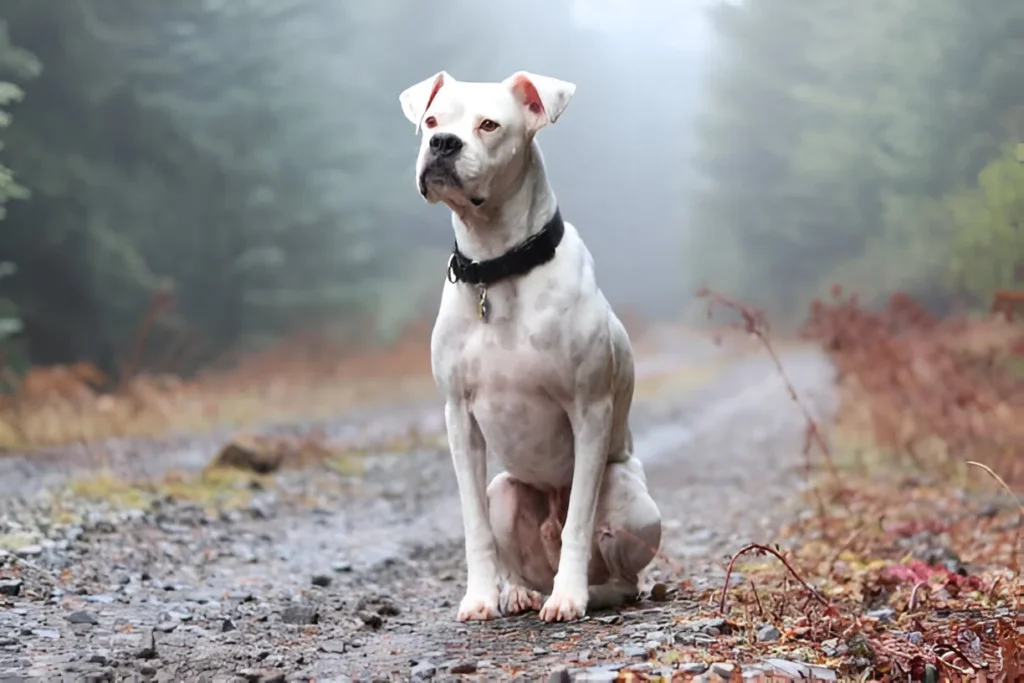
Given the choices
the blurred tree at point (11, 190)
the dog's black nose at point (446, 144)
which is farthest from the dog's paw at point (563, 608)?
the blurred tree at point (11, 190)

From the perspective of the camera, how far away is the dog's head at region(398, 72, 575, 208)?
8.52 ft

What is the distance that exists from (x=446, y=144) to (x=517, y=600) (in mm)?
1177

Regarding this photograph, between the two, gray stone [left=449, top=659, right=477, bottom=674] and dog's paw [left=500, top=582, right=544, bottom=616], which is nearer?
gray stone [left=449, top=659, right=477, bottom=674]

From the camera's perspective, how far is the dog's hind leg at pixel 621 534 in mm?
2934

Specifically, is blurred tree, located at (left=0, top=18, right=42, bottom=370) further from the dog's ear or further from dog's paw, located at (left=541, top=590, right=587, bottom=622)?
dog's paw, located at (left=541, top=590, right=587, bottom=622)

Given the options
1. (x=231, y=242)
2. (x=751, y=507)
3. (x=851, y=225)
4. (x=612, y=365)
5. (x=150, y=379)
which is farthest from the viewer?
(x=231, y=242)

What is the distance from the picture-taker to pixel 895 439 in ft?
21.5

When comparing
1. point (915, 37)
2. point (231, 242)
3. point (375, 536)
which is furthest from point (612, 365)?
point (231, 242)

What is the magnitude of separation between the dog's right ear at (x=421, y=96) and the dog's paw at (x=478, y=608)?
1161 millimetres

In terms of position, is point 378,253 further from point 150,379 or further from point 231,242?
point 150,379

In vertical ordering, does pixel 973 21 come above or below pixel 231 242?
below

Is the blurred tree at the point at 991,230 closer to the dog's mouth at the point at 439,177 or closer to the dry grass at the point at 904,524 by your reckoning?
the dry grass at the point at 904,524

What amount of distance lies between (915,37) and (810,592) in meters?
6.73

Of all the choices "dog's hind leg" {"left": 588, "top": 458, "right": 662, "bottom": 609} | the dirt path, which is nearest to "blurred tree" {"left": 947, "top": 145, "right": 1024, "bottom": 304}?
the dirt path
